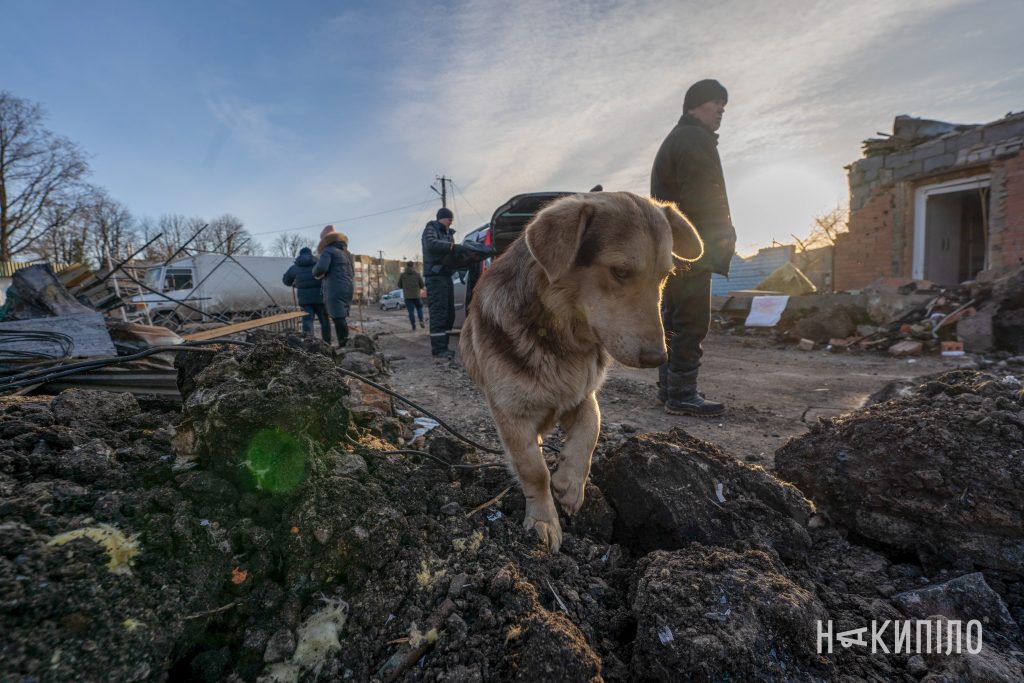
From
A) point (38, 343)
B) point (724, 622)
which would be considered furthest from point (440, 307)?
point (724, 622)

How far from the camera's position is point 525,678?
3.94 feet

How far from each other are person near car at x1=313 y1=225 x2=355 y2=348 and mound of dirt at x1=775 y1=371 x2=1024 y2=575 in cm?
791

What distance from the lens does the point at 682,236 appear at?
2.46 meters

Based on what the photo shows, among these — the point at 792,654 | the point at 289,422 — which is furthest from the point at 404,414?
the point at 792,654

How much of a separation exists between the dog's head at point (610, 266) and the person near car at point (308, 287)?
27.8ft

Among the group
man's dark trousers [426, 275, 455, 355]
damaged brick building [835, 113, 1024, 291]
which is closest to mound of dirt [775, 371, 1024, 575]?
man's dark trousers [426, 275, 455, 355]

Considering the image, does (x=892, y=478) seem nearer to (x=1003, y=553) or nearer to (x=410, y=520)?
(x=1003, y=553)

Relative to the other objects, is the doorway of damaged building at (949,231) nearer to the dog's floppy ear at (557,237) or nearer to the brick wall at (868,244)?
the brick wall at (868,244)

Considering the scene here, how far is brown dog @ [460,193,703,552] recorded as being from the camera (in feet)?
6.14

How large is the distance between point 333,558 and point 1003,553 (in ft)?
8.92

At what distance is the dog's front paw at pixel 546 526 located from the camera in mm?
1870

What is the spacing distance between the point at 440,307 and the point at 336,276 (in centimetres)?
247

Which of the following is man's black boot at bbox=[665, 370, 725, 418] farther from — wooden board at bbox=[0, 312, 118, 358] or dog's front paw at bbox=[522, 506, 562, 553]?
wooden board at bbox=[0, 312, 118, 358]

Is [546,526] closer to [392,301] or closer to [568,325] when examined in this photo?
[568,325]
